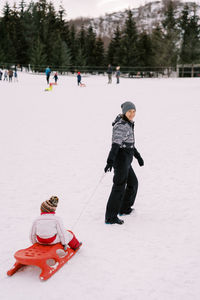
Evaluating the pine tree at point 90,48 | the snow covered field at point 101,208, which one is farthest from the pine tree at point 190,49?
the snow covered field at point 101,208

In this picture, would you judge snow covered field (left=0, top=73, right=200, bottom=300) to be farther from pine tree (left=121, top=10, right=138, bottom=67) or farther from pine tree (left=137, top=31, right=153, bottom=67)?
pine tree (left=137, top=31, right=153, bottom=67)

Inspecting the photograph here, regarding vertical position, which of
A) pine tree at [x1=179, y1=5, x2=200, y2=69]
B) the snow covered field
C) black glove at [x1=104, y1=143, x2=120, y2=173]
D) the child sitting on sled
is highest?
pine tree at [x1=179, y1=5, x2=200, y2=69]

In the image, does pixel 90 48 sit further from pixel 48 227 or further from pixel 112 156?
pixel 48 227

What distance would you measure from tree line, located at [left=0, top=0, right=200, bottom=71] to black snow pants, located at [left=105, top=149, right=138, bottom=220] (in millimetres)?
47401

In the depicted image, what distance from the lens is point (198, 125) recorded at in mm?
13250

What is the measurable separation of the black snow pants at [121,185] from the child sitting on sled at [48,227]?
1.21m

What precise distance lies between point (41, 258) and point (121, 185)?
1.72 m

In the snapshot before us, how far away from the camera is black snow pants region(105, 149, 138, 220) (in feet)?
15.8

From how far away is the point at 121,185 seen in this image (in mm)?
4918

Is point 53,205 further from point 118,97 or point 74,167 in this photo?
point 118,97

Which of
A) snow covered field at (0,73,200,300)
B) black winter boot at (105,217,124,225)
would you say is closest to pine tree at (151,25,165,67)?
snow covered field at (0,73,200,300)

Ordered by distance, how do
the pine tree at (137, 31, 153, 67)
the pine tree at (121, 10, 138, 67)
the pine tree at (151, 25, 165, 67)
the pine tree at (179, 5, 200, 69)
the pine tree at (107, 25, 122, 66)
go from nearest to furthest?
the pine tree at (179, 5, 200, 69), the pine tree at (121, 10, 138, 67), the pine tree at (151, 25, 165, 67), the pine tree at (107, 25, 122, 66), the pine tree at (137, 31, 153, 67)

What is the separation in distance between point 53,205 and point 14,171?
4.39 meters

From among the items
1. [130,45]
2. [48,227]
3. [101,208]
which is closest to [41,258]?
[48,227]
